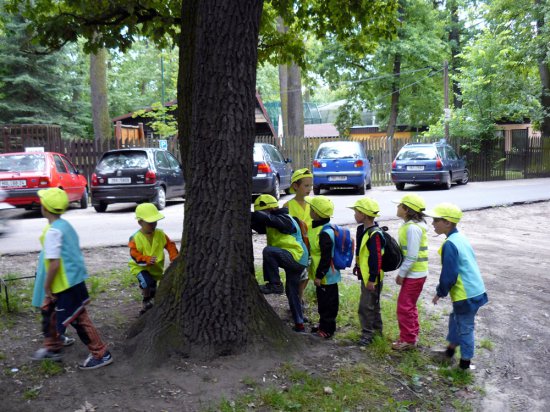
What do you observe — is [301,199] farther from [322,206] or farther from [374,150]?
[374,150]

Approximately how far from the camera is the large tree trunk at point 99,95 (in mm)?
22125

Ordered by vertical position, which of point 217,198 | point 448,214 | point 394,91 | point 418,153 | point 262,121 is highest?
point 394,91

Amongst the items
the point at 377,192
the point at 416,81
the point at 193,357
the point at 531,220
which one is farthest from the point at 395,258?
the point at 416,81

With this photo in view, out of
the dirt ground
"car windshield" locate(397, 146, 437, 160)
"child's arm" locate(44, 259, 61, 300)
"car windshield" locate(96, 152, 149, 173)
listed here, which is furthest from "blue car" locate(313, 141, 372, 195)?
"child's arm" locate(44, 259, 61, 300)

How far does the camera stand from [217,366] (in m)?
4.34

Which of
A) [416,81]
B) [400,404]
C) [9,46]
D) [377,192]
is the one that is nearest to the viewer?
[400,404]

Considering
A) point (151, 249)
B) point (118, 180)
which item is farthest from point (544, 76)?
point (151, 249)

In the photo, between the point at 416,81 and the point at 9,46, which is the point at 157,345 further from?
the point at 416,81

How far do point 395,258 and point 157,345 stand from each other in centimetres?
207

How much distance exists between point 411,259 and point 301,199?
1.41 metres

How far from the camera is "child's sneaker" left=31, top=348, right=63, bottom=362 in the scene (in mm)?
4543

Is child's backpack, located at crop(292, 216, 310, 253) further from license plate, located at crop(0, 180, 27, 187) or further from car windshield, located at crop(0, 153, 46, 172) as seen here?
car windshield, located at crop(0, 153, 46, 172)

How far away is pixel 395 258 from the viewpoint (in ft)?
16.5

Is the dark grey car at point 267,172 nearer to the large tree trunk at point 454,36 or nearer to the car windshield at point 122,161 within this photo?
the car windshield at point 122,161
